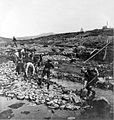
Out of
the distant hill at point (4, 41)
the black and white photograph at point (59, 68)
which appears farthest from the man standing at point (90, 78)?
the distant hill at point (4, 41)

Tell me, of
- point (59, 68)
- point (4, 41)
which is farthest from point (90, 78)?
point (4, 41)

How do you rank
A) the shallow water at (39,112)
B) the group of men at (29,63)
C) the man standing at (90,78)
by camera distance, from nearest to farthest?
the shallow water at (39,112) → the man standing at (90,78) → the group of men at (29,63)

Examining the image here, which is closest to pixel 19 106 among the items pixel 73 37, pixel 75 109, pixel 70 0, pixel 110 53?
pixel 75 109

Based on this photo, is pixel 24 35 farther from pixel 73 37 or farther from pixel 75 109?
pixel 75 109

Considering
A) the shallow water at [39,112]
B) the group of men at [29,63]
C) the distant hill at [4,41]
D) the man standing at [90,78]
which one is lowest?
the shallow water at [39,112]

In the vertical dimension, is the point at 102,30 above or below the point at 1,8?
below

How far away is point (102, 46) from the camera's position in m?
5.70

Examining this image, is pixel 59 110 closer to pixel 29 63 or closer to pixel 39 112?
pixel 39 112

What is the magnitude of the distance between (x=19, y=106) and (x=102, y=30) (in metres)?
3.65

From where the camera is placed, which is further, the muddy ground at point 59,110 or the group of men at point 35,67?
the group of men at point 35,67

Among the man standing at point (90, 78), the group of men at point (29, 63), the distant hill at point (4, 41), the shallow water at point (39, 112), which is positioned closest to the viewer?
the shallow water at point (39, 112)

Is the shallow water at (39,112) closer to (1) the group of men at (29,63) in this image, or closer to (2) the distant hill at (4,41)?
(1) the group of men at (29,63)

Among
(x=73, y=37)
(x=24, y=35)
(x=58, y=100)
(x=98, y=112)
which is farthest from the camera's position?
(x=24, y=35)

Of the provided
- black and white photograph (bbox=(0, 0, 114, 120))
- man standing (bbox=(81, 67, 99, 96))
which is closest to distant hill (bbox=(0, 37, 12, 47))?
black and white photograph (bbox=(0, 0, 114, 120))
